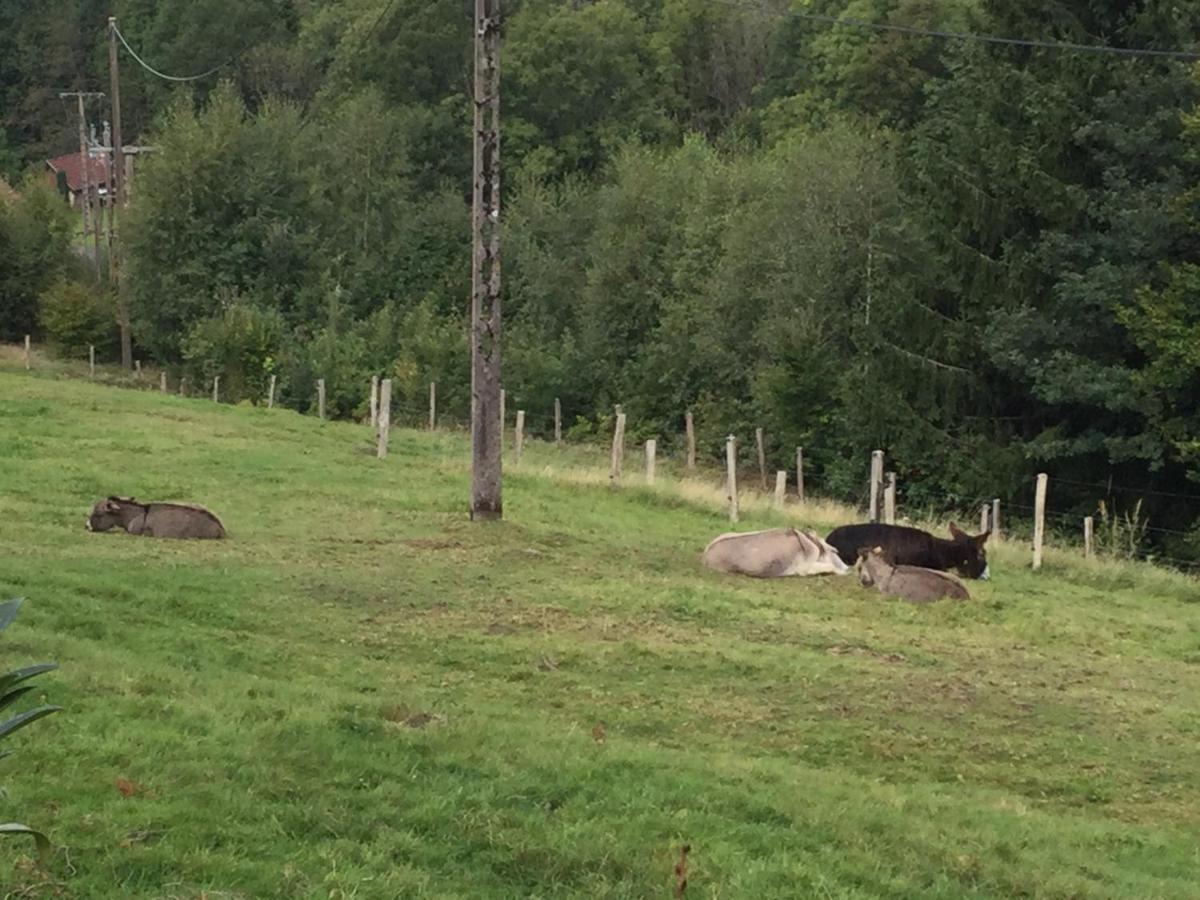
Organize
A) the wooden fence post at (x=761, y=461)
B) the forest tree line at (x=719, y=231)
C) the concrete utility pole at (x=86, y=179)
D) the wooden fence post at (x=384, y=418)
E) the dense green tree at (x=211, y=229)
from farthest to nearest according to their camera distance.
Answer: the concrete utility pole at (x=86, y=179), the dense green tree at (x=211, y=229), the wooden fence post at (x=761, y=461), the forest tree line at (x=719, y=231), the wooden fence post at (x=384, y=418)

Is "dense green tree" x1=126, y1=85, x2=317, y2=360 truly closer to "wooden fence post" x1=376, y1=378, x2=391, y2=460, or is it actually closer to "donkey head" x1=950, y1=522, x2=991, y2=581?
"wooden fence post" x1=376, y1=378, x2=391, y2=460

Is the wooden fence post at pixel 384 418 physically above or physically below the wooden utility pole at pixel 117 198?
below

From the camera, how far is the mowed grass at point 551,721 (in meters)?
5.88

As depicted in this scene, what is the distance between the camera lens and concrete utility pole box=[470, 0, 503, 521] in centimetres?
1655

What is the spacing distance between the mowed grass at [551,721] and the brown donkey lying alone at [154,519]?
52 cm

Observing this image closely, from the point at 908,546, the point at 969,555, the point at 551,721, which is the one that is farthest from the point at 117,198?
the point at 551,721

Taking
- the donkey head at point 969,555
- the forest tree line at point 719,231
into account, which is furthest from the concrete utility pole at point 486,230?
the forest tree line at point 719,231

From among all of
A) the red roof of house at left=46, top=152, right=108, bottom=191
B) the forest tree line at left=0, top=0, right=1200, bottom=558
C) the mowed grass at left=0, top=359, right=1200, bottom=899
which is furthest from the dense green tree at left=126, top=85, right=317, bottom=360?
the red roof of house at left=46, top=152, right=108, bottom=191

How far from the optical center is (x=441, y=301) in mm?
57031

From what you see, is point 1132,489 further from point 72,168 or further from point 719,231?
point 72,168

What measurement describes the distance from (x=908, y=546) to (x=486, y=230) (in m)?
6.62

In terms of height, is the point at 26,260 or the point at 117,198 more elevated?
the point at 117,198

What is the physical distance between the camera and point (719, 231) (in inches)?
1756

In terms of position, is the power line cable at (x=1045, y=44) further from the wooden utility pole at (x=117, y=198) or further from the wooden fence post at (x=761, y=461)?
the wooden utility pole at (x=117, y=198)
